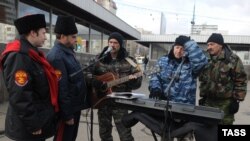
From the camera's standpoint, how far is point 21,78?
295 cm

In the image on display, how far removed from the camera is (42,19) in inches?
128

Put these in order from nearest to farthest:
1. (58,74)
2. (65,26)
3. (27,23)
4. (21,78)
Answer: (21,78)
(27,23)
(58,74)
(65,26)

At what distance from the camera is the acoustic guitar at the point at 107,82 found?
13.8ft

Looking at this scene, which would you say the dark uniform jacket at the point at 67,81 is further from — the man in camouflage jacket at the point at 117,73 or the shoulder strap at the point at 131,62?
the shoulder strap at the point at 131,62

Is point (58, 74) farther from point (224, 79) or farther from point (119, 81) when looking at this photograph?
point (224, 79)

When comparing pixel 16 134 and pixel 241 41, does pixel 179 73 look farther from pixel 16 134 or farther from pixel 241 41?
pixel 241 41

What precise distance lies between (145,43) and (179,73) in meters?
27.6

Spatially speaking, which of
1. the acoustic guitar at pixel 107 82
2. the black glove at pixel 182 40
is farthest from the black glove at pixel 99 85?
the black glove at pixel 182 40

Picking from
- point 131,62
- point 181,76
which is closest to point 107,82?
point 131,62

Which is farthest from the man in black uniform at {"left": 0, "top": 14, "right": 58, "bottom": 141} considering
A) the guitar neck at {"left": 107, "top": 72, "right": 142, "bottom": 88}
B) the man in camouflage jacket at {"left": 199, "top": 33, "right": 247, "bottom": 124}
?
the man in camouflage jacket at {"left": 199, "top": 33, "right": 247, "bottom": 124}

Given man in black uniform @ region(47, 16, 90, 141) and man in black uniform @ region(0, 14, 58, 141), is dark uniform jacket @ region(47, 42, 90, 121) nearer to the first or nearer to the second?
man in black uniform @ region(47, 16, 90, 141)

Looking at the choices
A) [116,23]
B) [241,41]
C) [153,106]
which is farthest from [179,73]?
[241,41]

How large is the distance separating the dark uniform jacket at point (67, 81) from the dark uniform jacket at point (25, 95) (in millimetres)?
238

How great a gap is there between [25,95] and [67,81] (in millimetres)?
618
